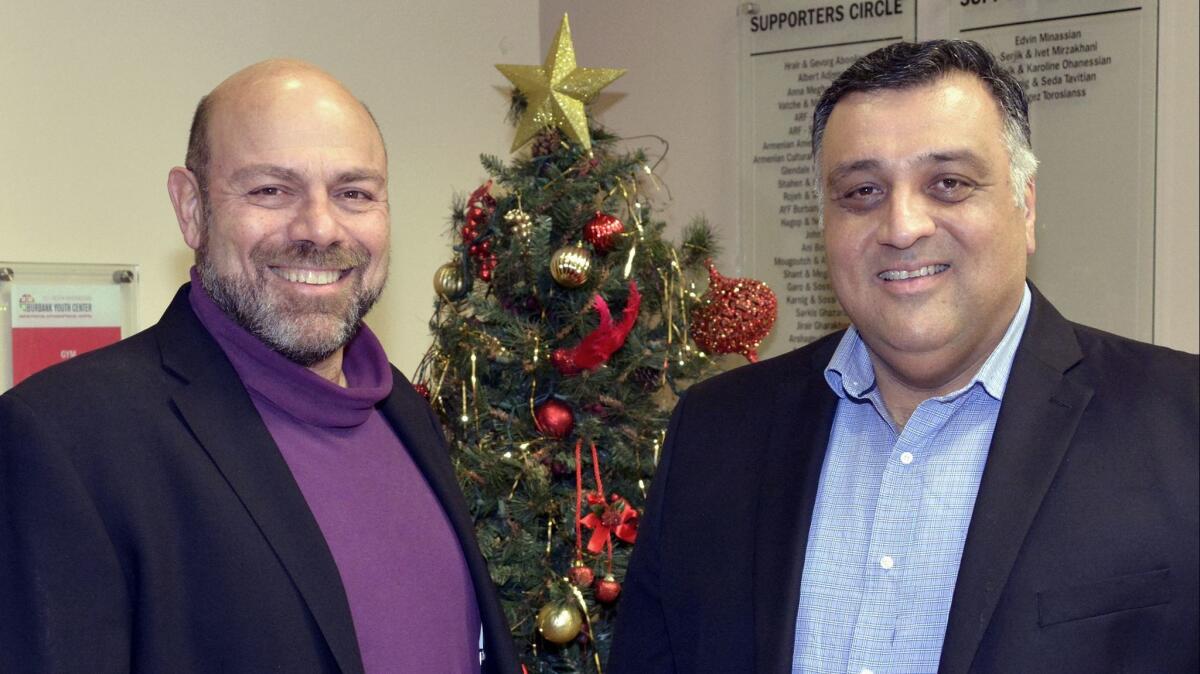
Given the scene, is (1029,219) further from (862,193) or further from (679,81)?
(679,81)

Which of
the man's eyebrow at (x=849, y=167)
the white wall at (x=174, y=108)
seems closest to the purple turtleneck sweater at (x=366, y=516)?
the man's eyebrow at (x=849, y=167)

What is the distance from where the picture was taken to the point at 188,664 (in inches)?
60.0

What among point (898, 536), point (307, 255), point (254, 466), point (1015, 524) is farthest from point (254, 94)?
point (1015, 524)

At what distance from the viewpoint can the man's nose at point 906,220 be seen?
1.49 metres

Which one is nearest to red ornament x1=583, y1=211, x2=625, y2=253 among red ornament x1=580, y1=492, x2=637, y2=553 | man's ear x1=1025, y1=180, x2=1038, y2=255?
red ornament x1=580, y1=492, x2=637, y2=553

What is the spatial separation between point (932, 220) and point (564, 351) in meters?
1.12

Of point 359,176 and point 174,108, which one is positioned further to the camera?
point 174,108

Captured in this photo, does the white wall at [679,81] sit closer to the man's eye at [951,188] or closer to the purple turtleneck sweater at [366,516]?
the purple turtleneck sweater at [366,516]

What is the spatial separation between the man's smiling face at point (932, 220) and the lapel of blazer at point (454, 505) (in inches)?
30.5

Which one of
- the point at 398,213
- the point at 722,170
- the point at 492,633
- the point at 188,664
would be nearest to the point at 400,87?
the point at 398,213

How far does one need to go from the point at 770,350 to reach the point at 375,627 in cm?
199

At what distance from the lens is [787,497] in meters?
1.63

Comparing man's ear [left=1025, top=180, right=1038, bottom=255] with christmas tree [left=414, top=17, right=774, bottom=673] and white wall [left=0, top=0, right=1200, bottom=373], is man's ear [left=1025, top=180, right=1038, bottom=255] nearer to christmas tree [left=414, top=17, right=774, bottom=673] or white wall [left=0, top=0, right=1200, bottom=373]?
christmas tree [left=414, top=17, right=774, bottom=673]

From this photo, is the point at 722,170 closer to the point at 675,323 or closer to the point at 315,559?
the point at 675,323
